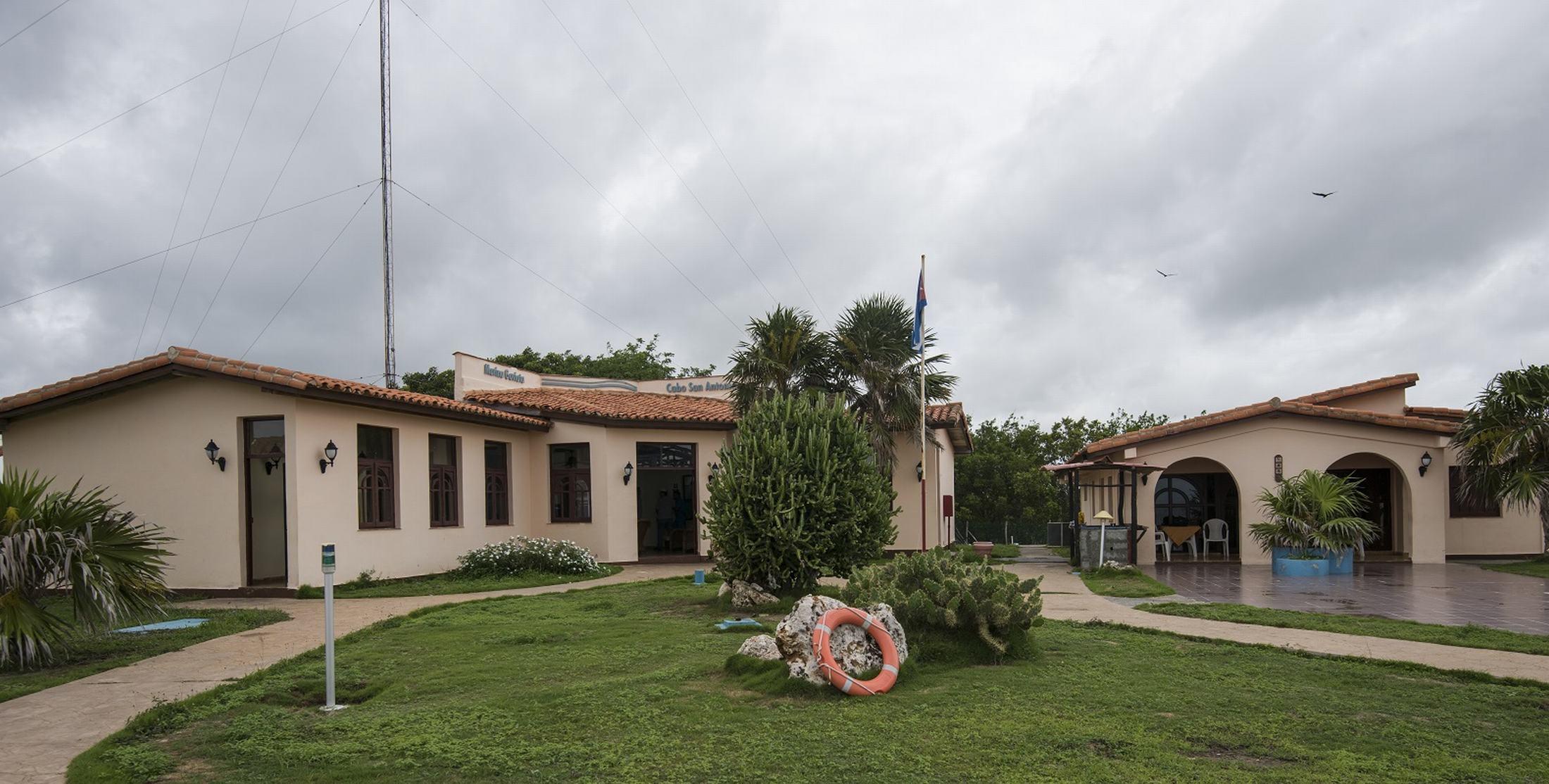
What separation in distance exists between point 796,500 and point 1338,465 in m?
15.8

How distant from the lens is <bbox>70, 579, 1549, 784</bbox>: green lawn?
4.95 meters

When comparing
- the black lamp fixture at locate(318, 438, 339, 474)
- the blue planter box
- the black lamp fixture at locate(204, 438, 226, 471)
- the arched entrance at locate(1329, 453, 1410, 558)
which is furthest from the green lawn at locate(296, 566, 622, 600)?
A: the arched entrance at locate(1329, 453, 1410, 558)

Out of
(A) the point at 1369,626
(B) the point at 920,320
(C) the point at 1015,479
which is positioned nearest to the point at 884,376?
(B) the point at 920,320

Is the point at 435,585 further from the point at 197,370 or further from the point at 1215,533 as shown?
the point at 1215,533

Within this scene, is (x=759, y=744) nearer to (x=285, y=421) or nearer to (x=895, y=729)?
(x=895, y=729)

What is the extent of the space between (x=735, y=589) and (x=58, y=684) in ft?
21.8

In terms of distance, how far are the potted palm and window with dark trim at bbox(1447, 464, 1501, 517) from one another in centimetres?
384

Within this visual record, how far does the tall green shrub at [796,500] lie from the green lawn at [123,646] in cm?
562

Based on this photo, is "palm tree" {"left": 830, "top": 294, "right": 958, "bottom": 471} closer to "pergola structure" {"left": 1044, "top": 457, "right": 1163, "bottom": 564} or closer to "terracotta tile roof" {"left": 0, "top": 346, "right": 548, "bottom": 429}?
"pergola structure" {"left": 1044, "top": 457, "right": 1163, "bottom": 564}

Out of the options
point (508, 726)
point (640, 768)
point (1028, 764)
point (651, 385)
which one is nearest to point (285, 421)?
point (508, 726)

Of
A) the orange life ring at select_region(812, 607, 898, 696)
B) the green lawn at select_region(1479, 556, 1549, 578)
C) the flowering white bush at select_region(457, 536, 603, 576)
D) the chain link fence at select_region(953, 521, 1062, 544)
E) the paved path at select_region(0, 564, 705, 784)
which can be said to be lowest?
the chain link fence at select_region(953, 521, 1062, 544)

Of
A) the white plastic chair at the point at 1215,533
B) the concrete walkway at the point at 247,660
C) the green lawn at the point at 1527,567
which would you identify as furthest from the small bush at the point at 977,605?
the white plastic chair at the point at 1215,533

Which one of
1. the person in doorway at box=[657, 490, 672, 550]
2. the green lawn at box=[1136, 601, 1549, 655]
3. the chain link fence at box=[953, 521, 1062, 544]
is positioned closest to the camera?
the green lawn at box=[1136, 601, 1549, 655]

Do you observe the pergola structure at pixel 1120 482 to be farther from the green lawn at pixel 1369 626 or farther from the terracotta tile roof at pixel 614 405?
the terracotta tile roof at pixel 614 405
